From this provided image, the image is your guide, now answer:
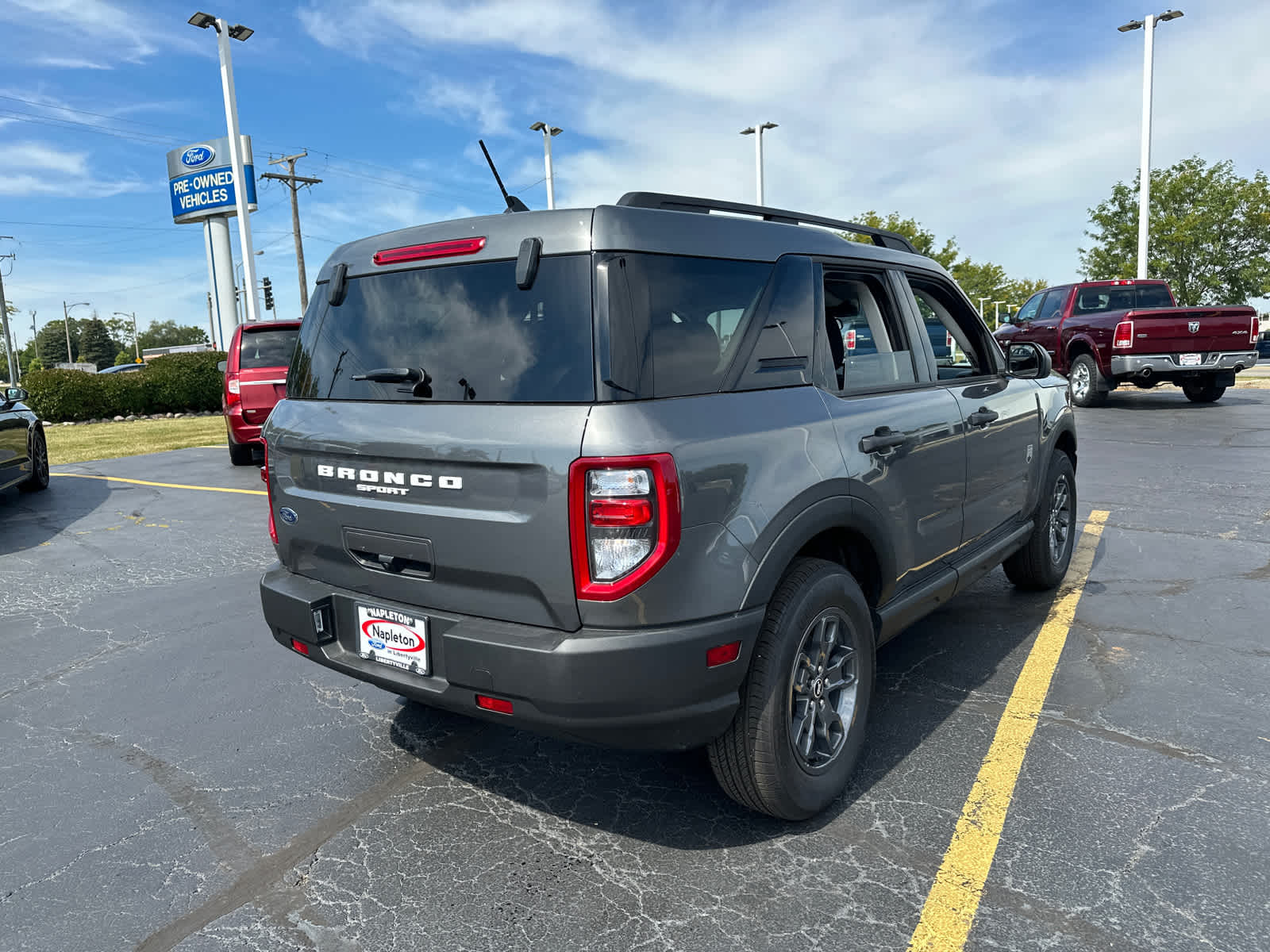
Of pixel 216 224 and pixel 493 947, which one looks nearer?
pixel 493 947

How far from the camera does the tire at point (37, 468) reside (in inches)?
381

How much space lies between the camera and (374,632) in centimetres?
277

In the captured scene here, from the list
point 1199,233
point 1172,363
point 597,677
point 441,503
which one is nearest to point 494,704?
point 597,677

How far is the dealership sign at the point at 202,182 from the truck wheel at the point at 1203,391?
28.1m

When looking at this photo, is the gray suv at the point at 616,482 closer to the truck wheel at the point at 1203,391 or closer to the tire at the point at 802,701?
the tire at the point at 802,701

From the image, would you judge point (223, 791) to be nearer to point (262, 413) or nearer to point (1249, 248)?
point (262, 413)

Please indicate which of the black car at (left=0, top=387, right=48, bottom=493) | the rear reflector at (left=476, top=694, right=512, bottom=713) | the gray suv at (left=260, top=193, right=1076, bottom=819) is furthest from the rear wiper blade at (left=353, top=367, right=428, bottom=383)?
the black car at (left=0, top=387, right=48, bottom=493)

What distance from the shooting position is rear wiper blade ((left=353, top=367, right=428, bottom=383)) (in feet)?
8.98

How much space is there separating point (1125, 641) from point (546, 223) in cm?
357

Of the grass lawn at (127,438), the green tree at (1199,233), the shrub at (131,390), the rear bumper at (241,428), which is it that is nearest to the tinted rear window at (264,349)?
the rear bumper at (241,428)

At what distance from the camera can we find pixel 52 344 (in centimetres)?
12669

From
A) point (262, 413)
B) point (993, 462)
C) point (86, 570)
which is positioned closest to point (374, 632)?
point (993, 462)

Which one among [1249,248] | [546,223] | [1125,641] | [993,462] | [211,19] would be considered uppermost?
[211,19]

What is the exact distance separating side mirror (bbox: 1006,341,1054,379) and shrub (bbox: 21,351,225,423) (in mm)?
20925
